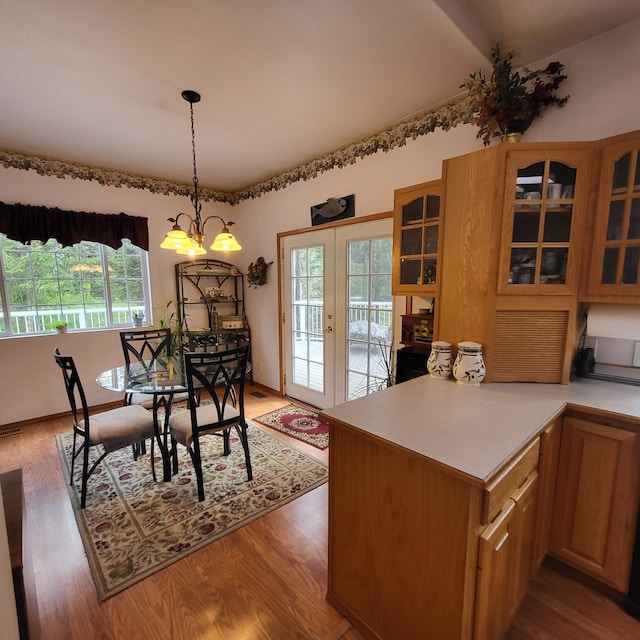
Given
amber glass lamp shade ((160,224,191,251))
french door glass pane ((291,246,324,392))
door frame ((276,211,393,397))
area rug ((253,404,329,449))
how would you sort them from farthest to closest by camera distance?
french door glass pane ((291,246,324,392)), door frame ((276,211,393,397)), area rug ((253,404,329,449)), amber glass lamp shade ((160,224,191,251))

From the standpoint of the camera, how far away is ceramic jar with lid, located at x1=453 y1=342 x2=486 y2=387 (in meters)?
1.72

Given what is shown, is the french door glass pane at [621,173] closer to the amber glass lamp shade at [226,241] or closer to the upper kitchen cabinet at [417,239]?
the upper kitchen cabinet at [417,239]

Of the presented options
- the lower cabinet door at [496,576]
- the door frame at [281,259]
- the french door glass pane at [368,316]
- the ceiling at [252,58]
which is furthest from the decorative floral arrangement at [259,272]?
the lower cabinet door at [496,576]

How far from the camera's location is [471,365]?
173 cm

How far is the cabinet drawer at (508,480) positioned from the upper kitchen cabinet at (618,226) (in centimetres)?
86

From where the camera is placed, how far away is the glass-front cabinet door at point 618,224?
4.97 feet

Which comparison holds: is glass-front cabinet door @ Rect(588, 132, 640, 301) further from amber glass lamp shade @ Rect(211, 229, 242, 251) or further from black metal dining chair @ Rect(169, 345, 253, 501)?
amber glass lamp shade @ Rect(211, 229, 242, 251)

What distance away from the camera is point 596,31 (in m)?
1.69

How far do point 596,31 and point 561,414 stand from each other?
6.38 ft

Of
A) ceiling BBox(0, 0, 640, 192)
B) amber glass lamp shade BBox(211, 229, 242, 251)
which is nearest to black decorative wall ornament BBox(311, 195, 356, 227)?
ceiling BBox(0, 0, 640, 192)

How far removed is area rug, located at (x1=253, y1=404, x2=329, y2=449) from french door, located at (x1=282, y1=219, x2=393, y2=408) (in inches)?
8.7

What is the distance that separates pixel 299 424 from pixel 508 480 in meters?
2.40

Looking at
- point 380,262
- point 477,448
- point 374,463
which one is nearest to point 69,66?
point 380,262

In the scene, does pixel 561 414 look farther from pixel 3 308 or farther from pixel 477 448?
pixel 3 308
